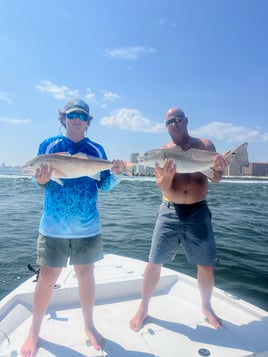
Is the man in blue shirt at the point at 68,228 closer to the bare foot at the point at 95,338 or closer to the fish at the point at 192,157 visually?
the bare foot at the point at 95,338

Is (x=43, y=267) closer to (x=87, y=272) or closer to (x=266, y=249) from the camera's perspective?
(x=87, y=272)

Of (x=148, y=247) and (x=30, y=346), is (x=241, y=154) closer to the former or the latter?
(x=30, y=346)

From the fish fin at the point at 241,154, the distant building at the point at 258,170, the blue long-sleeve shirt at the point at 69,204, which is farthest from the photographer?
the distant building at the point at 258,170

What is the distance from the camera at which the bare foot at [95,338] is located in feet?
10.7

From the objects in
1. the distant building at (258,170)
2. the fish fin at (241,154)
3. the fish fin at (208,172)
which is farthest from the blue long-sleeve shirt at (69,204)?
the distant building at (258,170)

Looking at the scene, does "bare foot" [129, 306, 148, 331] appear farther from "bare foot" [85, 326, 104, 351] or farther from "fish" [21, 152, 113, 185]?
"fish" [21, 152, 113, 185]

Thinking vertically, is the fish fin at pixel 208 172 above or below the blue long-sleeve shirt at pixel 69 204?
above

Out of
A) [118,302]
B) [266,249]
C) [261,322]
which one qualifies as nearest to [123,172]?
[118,302]

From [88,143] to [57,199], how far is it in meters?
0.77

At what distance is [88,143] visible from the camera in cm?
350

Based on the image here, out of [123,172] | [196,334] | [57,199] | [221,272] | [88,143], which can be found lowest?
[221,272]

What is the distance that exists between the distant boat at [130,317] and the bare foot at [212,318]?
6 cm

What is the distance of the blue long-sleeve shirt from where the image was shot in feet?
10.3

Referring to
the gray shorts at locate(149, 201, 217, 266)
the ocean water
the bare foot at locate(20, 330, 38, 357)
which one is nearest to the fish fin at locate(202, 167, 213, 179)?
the gray shorts at locate(149, 201, 217, 266)
